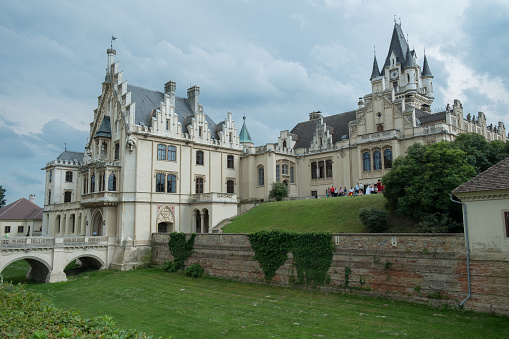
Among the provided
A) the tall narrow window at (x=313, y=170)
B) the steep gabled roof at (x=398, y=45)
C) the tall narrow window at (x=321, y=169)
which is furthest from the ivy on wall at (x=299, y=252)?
the steep gabled roof at (x=398, y=45)

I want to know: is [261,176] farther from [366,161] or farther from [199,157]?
[366,161]

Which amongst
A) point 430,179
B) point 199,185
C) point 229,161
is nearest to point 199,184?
point 199,185

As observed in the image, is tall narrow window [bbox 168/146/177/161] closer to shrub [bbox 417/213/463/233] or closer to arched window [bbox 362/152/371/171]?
arched window [bbox 362/152/371/171]

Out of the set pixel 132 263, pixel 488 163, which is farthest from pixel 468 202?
pixel 132 263

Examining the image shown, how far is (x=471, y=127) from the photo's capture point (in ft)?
166

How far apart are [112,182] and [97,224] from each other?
6709 mm

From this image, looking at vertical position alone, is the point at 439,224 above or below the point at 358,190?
below

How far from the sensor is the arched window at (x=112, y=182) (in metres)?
43.1

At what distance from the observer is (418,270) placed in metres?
22.3

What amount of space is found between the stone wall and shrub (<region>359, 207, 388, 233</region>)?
Result: 19.3 feet

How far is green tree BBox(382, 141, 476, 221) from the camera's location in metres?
27.3

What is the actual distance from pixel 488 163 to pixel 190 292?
2467 centimetres

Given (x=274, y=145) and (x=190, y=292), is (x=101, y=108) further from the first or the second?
(x=190, y=292)

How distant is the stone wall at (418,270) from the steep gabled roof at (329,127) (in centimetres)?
2963
